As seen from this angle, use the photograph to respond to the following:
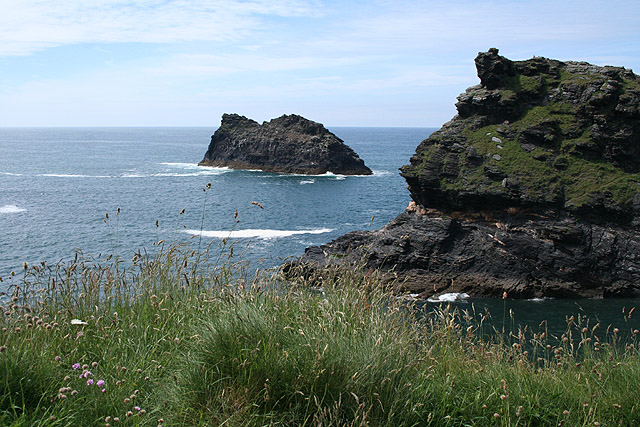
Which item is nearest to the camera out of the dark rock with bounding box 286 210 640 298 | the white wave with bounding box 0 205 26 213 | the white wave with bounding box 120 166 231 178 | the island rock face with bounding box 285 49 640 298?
the dark rock with bounding box 286 210 640 298

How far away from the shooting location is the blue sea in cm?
3449

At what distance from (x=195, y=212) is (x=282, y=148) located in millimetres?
48535

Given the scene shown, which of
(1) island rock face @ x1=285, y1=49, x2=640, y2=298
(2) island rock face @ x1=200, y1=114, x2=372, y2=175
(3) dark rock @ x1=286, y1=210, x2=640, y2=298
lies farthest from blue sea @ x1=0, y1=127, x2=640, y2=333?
(2) island rock face @ x1=200, y1=114, x2=372, y2=175

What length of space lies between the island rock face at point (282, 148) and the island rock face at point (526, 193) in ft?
188

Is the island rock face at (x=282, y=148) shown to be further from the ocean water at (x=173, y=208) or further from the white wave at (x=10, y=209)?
the white wave at (x=10, y=209)

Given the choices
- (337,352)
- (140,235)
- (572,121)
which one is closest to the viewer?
(337,352)

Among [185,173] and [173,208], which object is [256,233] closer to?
[173,208]

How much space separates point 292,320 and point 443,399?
5.62ft

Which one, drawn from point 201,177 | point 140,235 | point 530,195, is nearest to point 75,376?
point 530,195

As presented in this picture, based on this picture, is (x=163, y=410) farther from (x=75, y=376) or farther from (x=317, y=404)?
(x=317, y=404)

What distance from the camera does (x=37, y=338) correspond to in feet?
17.0

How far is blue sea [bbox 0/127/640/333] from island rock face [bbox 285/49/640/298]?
2.54 meters

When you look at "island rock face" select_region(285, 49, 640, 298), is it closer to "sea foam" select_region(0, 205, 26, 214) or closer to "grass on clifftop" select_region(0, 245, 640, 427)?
"grass on clifftop" select_region(0, 245, 640, 427)

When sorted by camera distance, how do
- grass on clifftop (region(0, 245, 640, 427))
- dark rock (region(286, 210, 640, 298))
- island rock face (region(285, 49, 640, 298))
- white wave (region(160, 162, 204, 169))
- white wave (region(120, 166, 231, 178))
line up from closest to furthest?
1. grass on clifftop (region(0, 245, 640, 427))
2. dark rock (region(286, 210, 640, 298))
3. island rock face (region(285, 49, 640, 298))
4. white wave (region(120, 166, 231, 178))
5. white wave (region(160, 162, 204, 169))
